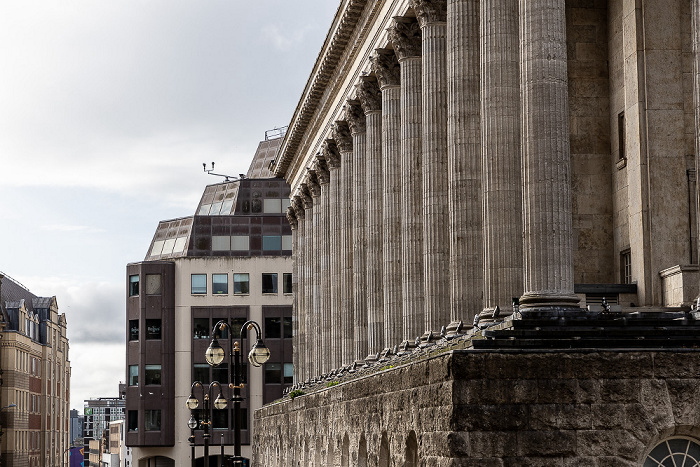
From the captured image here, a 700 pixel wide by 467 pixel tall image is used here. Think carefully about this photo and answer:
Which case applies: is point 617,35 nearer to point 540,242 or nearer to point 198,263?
point 540,242

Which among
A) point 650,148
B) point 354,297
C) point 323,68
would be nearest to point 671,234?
point 650,148

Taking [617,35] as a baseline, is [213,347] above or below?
below

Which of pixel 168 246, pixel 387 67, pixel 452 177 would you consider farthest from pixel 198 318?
pixel 452 177

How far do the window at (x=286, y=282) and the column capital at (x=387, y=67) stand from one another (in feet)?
208

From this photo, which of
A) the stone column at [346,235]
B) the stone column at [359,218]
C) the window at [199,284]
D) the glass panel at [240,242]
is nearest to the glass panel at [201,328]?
the window at [199,284]

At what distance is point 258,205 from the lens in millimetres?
119312

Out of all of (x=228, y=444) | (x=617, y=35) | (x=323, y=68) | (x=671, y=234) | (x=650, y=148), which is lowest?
(x=228, y=444)

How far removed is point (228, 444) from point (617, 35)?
7692 cm

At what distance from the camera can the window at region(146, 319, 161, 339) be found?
11081 centimetres

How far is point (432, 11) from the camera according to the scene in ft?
140

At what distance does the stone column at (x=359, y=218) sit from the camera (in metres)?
57.6

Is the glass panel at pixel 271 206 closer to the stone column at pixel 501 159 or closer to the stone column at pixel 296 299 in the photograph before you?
the stone column at pixel 296 299

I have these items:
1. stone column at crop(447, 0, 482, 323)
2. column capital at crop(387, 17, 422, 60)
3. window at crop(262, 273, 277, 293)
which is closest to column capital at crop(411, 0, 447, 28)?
column capital at crop(387, 17, 422, 60)

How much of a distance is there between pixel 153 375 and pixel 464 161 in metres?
76.5
